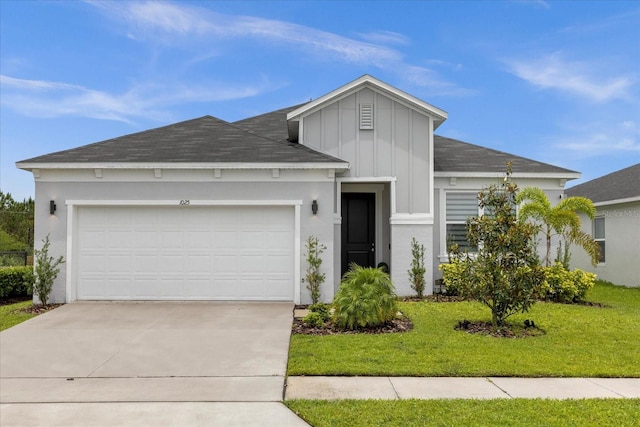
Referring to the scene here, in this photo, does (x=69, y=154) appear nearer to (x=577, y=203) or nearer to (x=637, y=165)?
(x=577, y=203)

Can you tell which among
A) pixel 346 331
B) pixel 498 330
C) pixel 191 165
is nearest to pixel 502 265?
pixel 498 330

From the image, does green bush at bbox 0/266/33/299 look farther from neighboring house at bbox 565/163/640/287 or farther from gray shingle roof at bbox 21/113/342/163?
neighboring house at bbox 565/163/640/287

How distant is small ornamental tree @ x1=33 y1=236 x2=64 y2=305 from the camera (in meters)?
10.3

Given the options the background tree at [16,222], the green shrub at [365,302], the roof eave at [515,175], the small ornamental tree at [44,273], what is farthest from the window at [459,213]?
the background tree at [16,222]

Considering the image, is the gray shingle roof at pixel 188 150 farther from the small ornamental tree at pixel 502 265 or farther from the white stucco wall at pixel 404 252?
the small ornamental tree at pixel 502 265

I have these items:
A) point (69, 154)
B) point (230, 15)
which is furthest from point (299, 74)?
point (69, 154)

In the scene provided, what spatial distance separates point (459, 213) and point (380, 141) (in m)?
3.11

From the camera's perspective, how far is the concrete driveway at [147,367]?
182 inches

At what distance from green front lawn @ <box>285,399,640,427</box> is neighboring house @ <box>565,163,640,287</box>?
12841 mm

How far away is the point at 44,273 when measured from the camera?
10.3 m

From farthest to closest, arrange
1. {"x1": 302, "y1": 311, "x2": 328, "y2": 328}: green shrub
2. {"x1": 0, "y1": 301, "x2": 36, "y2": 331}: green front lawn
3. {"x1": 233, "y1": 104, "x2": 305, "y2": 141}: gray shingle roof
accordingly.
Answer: {"x1": 233, "y1": 104, "x2": 305, "y2": 141}: gray shingle roof → {"x1": 0, "y1": 301, "x2": 36, "y2": 331}: green front lawn → {"x1": 302, "y1": 311, "x2": 328, "y2": 328}: green shrub

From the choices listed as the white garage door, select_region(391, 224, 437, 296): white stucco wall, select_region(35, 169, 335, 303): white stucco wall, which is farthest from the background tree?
select_region(391, 224, 437, 296): white stucco wall

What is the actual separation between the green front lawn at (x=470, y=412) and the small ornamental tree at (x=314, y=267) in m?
5.67

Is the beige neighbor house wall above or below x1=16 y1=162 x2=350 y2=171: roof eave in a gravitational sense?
below
